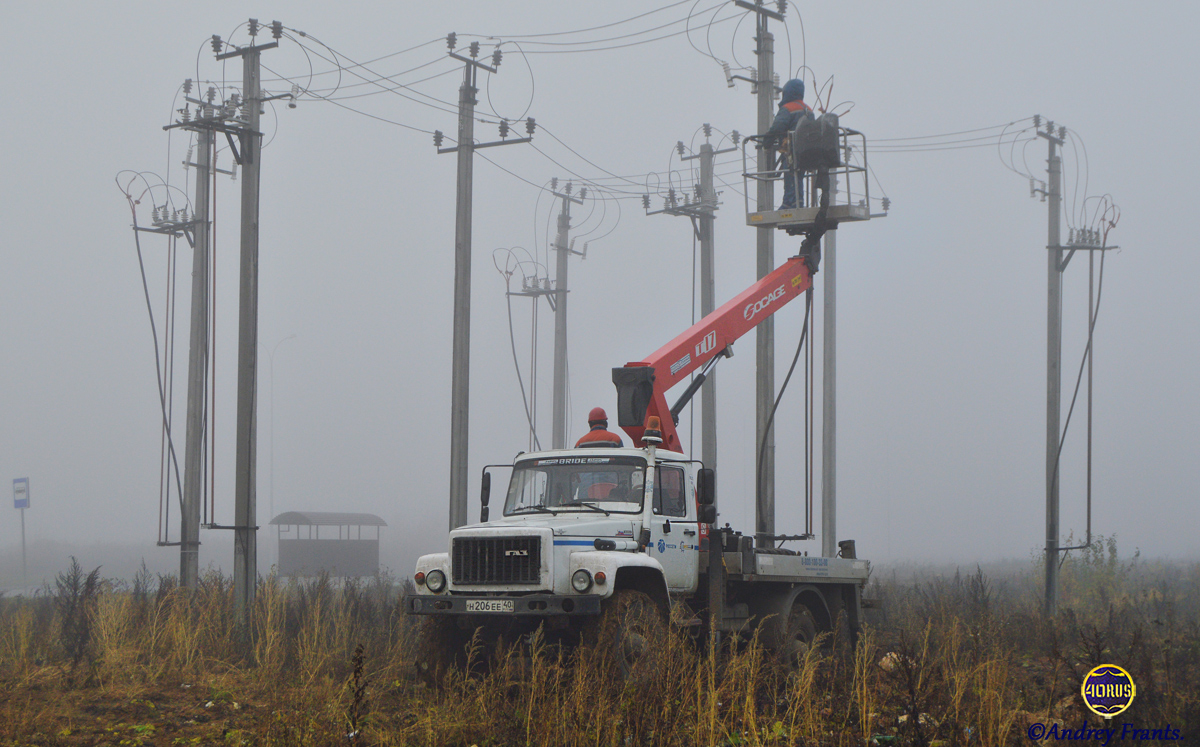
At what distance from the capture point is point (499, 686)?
10.1 meters

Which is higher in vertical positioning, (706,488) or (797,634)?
(706,488)

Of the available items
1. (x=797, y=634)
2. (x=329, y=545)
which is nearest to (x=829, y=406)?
(x=797, y=634)

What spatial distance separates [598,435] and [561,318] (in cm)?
1844

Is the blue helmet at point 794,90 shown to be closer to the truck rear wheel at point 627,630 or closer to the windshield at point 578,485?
the windshield at point 578,485

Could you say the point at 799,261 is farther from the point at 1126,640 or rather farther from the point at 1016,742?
the point at 1016,742

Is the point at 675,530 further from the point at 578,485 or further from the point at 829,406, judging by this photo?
the point at 829,406

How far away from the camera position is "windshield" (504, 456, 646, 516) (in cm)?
1233

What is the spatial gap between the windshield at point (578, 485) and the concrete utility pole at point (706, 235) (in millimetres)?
12252

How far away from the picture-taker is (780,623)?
44.5 ft

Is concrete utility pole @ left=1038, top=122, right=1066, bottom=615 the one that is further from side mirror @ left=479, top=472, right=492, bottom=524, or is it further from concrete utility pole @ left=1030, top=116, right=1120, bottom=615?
side mirror @ left=479, top=472, right=492, bottom=524

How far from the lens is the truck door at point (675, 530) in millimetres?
12195

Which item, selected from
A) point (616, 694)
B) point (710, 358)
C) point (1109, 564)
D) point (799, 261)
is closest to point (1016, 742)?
point (616, 694)

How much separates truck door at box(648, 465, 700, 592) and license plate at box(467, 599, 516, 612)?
66.2 inches

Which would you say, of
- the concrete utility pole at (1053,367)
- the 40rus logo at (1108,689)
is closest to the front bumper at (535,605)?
the 40rus logo at (1108,689)
